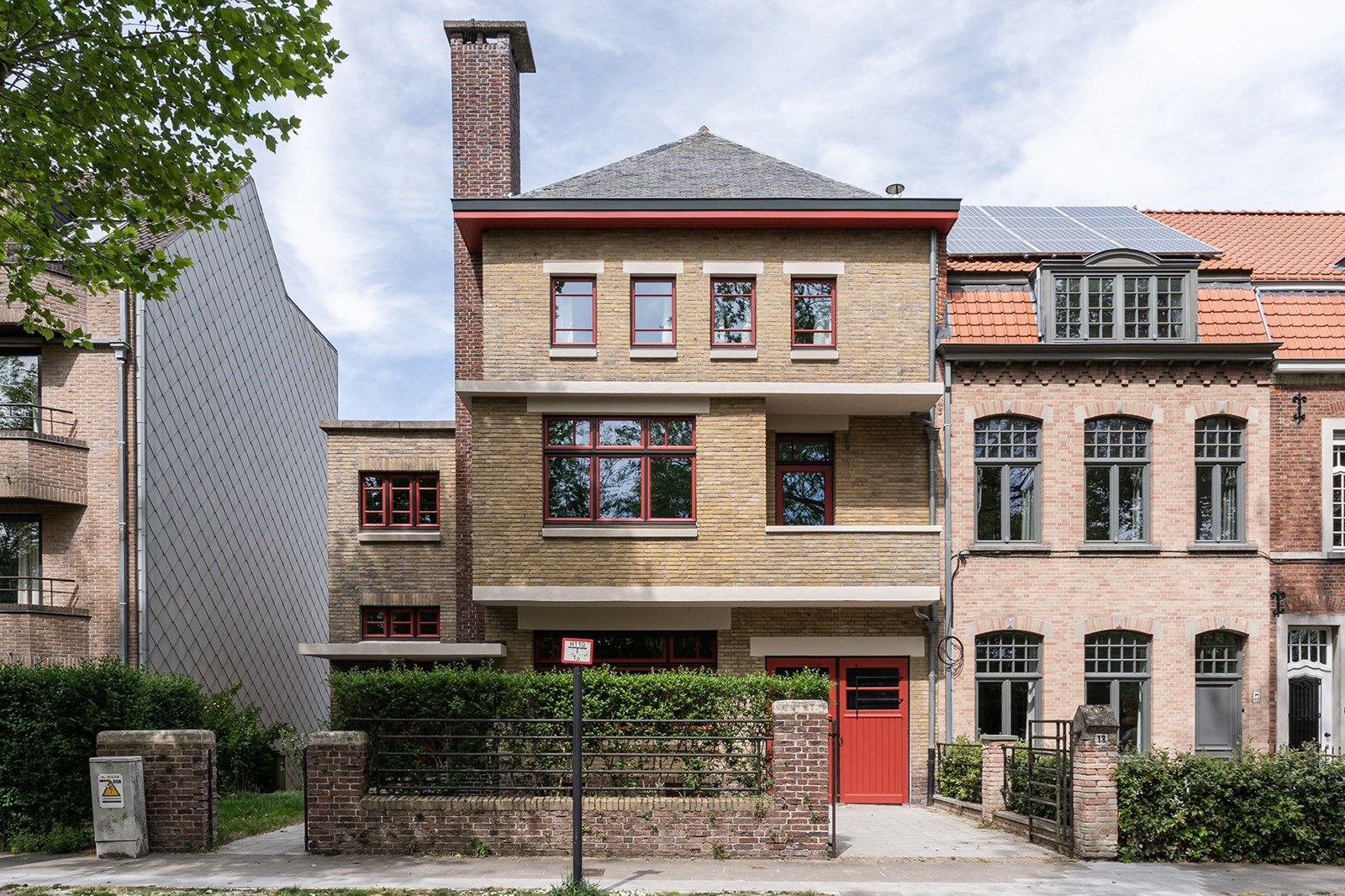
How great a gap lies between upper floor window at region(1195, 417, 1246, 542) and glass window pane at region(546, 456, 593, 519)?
431 inches

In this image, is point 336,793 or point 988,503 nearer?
point 336,793

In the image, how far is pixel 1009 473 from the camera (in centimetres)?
1752

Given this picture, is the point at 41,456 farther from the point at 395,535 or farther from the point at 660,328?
the point at 660,328

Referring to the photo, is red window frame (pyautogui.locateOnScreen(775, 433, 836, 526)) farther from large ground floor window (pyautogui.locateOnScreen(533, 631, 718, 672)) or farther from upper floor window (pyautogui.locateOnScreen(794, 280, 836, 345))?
large ground floor window (pyautogui.locateOnScreen(533, 631, 718, 672))

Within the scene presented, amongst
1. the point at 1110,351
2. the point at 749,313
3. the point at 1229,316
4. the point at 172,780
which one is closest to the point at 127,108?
the point at 172,780

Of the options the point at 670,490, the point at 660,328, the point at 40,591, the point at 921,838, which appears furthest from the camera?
the point at 40,591

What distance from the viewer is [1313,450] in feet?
58.0

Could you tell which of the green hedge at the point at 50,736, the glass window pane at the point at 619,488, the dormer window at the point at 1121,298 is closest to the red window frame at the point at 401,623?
the glass window pane at the point at 619,488

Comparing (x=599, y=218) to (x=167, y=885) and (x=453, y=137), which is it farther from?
(x=167, y=885)

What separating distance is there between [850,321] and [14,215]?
1229 centimetres

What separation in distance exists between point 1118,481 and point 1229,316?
3743 mm

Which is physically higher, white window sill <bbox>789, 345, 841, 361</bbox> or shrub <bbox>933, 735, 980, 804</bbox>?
white window sill <bbox>789, 345, 841, 361</bbox>

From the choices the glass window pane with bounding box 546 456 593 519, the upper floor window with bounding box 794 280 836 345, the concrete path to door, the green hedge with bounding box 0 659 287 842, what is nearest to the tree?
the green hedge with bounding box 0 659 287 842

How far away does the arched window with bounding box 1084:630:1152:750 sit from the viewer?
17.0 metres
